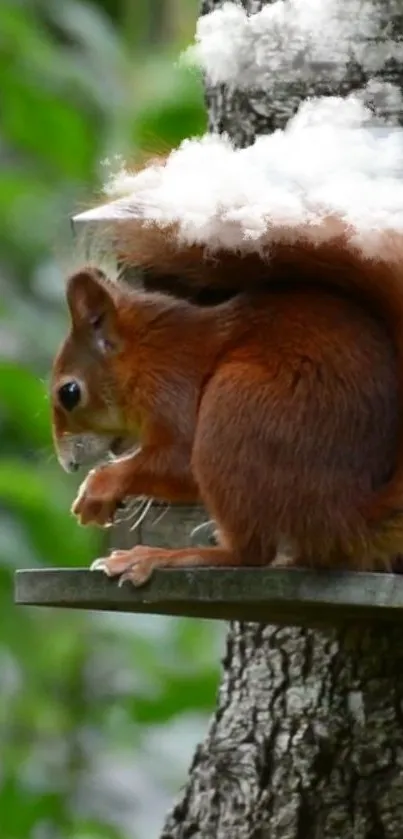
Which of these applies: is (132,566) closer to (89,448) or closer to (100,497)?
(100,497)

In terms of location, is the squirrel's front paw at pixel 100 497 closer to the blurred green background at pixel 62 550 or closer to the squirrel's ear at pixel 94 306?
the squirrel's ear at pixel 94 306

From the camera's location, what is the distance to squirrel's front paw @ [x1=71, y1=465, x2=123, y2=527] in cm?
138

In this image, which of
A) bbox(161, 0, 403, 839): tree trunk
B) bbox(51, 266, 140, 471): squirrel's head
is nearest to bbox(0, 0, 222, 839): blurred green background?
bbox(161, 0, 403, 839): tree trunk

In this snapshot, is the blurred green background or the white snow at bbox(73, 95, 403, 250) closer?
the white snow at bbox(73, 95, 403, 250)

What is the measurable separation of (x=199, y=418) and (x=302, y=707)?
468 millimetres

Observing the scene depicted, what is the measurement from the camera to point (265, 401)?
51.6 inches

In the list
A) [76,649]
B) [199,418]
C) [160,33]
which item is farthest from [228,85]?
[160,33]

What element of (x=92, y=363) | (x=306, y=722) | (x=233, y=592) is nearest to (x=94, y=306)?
(x=92, y=363)

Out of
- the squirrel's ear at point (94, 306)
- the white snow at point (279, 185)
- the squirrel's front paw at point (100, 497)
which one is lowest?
the squirrel's front paw at point (100, 497)

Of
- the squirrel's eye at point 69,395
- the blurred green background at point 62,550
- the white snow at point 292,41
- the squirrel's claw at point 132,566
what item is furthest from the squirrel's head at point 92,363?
the blurred green background at point 62,550

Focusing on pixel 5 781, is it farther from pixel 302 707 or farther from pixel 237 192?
pixel 237 192

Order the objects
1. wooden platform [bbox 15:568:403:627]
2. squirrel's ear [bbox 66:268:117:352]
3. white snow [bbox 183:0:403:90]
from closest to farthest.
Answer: wooden platform [bbox 15:568:403:627] < squirrel's ear [bbox 66:268:117:352] < white snow [bbox 183:0:403:90]

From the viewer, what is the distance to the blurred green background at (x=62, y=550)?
80.7 inches

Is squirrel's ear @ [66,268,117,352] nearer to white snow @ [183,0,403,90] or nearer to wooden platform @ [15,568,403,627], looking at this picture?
wooden platform @ [15,568,403,627]
